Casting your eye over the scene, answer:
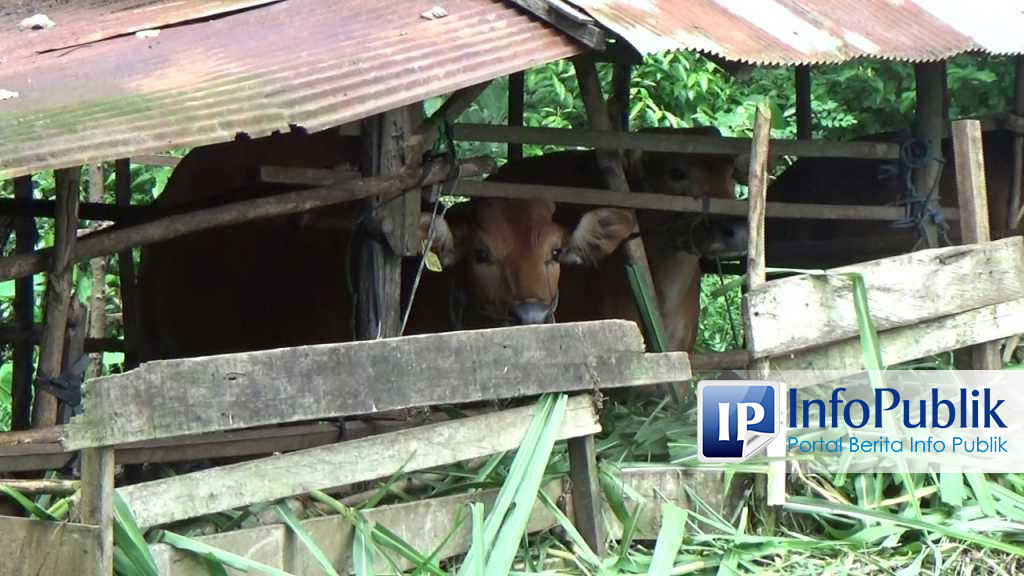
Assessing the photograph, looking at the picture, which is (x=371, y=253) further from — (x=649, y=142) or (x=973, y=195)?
(x=973, y=195)

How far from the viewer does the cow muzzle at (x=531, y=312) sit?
6.25m

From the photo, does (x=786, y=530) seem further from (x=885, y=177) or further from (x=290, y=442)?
(x=885, y=177)

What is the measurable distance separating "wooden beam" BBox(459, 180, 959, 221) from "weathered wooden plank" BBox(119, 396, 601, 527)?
5.29ft

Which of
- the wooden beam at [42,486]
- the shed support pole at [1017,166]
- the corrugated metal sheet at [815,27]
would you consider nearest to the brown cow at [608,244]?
the corrugated metal sheet at [815,27]

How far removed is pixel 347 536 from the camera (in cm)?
416

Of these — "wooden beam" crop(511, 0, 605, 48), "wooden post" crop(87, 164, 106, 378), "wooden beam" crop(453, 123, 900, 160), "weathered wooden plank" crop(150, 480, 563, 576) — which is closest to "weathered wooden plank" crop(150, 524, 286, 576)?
"weathered wooden plank" crop(150, 480, 563, 576)

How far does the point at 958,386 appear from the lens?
5.36m

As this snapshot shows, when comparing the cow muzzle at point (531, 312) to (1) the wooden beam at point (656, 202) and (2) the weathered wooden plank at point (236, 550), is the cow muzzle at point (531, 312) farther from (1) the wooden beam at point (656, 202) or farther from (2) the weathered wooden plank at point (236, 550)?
(2) the weathered wooden plank at point (236, 550)

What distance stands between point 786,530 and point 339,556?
5.15 feet

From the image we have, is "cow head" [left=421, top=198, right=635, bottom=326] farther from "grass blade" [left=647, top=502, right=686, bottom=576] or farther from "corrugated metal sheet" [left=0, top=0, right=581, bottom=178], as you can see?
"grass blade" [left=647, top=502, right=686, bottom=576]

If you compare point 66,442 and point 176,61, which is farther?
point 176,61

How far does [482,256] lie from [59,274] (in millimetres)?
2600

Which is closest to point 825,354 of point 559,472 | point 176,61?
point 559,472

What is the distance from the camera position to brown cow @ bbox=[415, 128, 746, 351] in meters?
6.68
